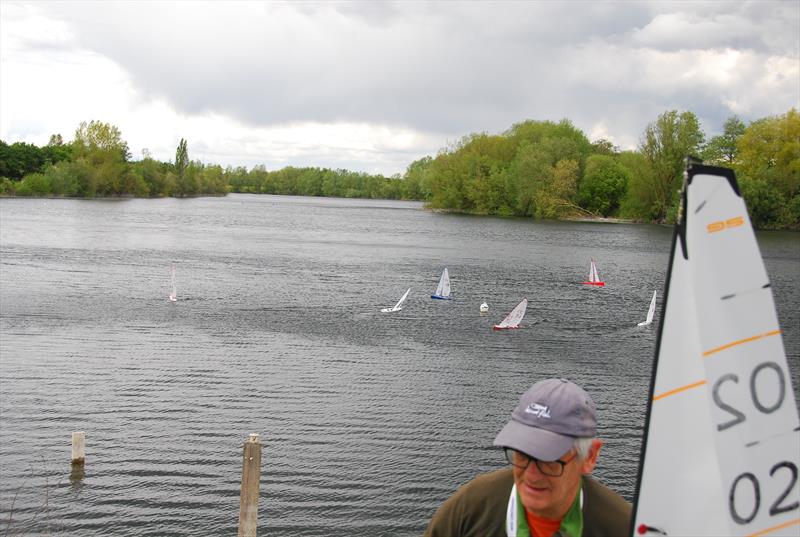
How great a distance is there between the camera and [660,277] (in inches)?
2334

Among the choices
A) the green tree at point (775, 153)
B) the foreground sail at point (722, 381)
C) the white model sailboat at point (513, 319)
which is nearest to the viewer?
the foreground sail at point (722, 381)

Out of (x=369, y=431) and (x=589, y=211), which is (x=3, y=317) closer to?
(x=369, y=431)

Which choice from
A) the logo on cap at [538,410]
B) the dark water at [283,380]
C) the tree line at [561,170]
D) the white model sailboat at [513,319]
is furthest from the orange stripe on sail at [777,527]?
the tree line at [561,170]

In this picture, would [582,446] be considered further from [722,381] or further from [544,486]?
[722,381]

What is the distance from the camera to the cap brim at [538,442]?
3.40 meters

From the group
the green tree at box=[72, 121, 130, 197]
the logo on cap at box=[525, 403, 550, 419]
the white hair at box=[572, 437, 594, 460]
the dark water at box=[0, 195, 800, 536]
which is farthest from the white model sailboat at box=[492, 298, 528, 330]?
the green tree at box=[72, 121, 130, 197]

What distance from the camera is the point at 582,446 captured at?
353 cm

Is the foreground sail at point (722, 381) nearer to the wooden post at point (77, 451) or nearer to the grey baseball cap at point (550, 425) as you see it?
the grey baseball cap at point (550, 425)

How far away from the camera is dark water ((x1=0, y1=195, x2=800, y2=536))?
16688mm

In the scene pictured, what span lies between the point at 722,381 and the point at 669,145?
11673cm

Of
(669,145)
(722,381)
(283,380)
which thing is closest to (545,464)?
(722,381)

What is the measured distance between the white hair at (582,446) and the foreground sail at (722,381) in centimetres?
52

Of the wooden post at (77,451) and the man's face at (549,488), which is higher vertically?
the man's face at (549,488)

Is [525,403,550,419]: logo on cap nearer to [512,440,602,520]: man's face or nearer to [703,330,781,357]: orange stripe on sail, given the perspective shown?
[512,440,602,520]: man's face
